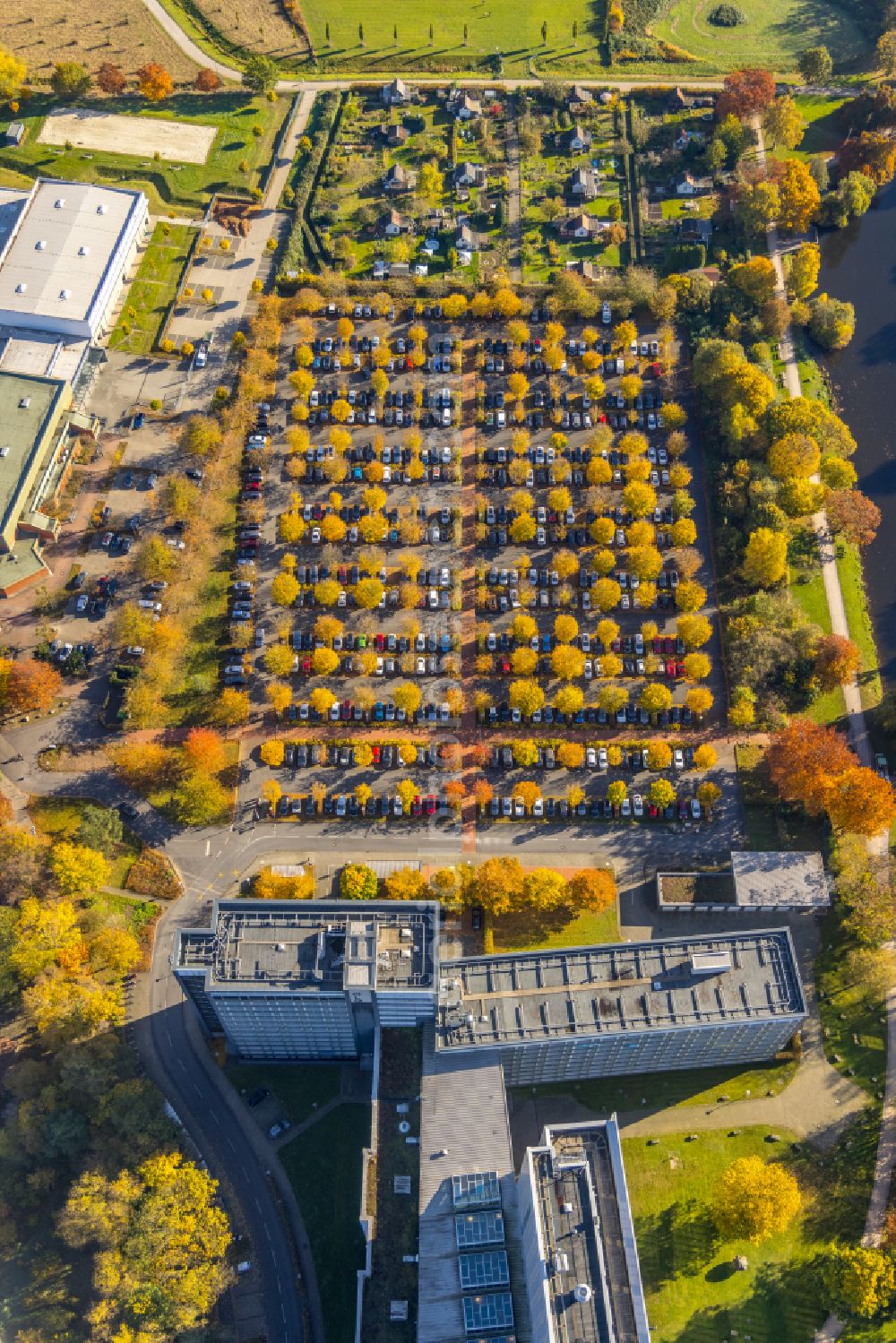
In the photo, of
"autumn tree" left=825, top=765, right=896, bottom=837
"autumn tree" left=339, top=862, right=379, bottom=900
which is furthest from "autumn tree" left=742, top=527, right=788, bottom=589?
"autumn tree" left=339, top=862, right=379, bottom=900

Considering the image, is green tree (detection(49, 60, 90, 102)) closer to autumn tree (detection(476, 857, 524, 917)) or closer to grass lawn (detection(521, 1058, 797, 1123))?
autumn tree (detection(476, 857, 524, 917))

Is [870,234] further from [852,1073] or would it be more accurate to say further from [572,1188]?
[572,1188]

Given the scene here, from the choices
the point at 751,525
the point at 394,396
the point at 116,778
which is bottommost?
the point at 116,778

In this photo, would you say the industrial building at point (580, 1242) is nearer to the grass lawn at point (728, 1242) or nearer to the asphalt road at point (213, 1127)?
the grass lawn at point (728, 1242)

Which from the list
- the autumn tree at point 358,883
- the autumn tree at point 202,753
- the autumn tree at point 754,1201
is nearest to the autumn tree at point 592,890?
the autumn tree at point 358,883

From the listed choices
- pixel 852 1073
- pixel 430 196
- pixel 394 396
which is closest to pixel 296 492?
pixel 394 396
